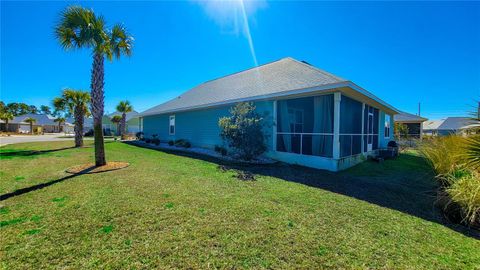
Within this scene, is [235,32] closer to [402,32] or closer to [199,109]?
[199,109]

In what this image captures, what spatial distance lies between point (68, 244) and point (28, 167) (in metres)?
7.47

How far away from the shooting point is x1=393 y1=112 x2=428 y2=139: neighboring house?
23939 mm

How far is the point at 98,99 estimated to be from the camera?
7809 millimetres

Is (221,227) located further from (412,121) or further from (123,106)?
(123,106)

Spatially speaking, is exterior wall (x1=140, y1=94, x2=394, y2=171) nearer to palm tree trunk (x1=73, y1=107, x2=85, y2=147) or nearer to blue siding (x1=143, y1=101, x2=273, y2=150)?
blue siding (x1=143, y1=101, x2=273, y2=150)

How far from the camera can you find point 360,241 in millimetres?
2965

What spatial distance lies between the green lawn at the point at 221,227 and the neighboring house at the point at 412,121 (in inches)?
941

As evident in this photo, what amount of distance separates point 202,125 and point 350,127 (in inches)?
368

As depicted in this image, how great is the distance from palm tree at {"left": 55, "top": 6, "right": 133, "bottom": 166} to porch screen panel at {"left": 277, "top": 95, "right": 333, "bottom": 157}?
7370mm

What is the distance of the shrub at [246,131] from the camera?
917cm

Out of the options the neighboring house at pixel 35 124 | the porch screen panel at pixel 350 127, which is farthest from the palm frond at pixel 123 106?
the neighboring house at pixel 35 124

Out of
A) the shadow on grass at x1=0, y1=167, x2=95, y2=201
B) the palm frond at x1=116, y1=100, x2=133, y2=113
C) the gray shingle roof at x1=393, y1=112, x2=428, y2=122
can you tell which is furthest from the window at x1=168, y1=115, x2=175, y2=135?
the gray shingle roof at x1=393, y1=112, x2=428, y2=122

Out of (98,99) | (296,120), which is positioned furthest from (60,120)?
(296,120)

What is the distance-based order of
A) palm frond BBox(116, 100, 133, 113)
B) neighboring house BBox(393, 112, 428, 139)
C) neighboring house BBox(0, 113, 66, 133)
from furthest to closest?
neighboring house BBox(0, 113, 66, 133)
palm frond BBox(116, 100, 133, 113)
neighboring house BBox(393, 112, 428, 139)
